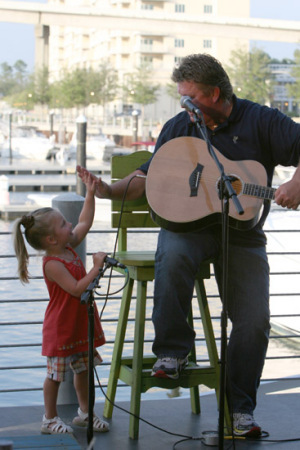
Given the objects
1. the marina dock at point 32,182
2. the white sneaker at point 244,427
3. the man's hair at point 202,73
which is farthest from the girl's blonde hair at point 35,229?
the marina dock at point 32,182

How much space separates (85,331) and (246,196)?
79 cm

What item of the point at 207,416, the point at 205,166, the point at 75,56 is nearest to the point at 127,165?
the point at 205,166

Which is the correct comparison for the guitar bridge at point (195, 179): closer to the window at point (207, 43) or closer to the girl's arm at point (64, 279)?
the girl's arm at point (64, 279)

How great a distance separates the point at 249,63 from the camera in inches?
2222

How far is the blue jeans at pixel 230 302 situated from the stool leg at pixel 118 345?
238mm

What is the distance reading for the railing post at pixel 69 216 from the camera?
3.38 metres

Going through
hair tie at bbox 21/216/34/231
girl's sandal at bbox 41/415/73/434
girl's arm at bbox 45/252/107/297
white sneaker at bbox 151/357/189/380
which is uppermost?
hair tie at bbox 21/216/34/231

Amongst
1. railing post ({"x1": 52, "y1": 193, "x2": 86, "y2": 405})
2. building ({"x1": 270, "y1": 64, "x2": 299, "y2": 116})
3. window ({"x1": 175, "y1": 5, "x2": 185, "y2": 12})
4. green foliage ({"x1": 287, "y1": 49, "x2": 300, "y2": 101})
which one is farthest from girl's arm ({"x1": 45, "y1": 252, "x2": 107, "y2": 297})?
window ({"x1": 175, "y1": 5, "x2": 185, "y2": 12})

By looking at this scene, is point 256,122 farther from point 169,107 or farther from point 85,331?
point 169,107

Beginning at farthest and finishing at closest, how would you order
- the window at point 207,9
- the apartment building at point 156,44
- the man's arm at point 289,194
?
the window at point 207,9, the apartment building at point 156,44, the man's arm at point 289,194

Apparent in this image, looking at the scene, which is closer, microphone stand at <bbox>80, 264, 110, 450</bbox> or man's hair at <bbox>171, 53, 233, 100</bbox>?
microphone stand at <bbox>80, 264, 110, 450</bbox>

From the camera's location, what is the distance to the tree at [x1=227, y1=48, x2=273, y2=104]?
55406 millimetres

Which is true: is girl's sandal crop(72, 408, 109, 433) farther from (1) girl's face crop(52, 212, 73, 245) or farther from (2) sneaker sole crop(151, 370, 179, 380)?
(1) girl's face crop(52, 212, 73, 245)

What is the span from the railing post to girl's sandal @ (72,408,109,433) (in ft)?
1.03
